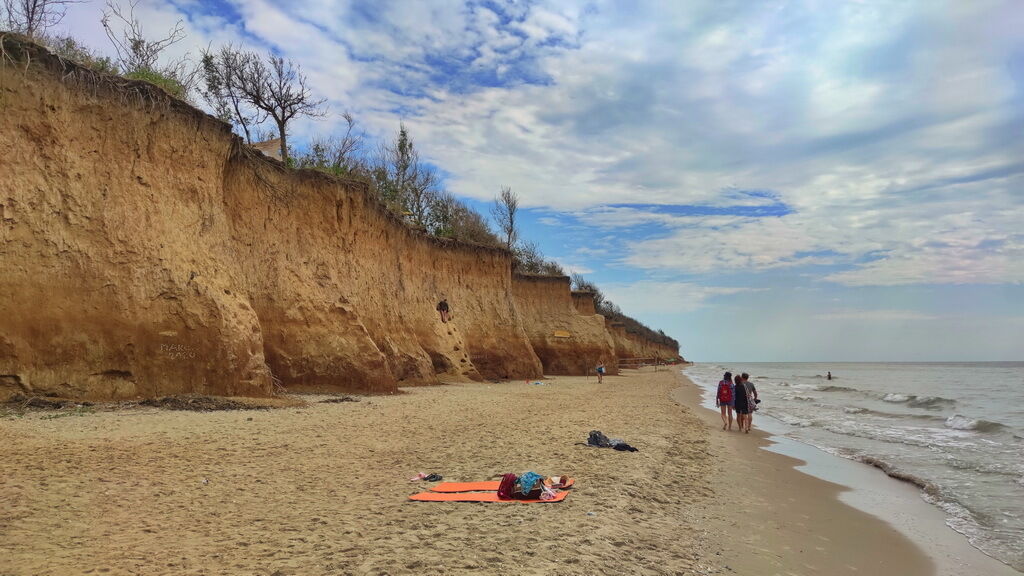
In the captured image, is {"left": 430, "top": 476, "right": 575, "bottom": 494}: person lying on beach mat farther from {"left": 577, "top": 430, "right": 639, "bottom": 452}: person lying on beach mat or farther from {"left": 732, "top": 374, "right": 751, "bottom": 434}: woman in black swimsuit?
{"left": 732, "top": 374, "right": 751, "bottom": 434}: woman in black swimsuit

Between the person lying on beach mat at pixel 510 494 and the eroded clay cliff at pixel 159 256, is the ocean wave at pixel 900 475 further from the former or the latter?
the eroded clay cliff at pixel 159 256

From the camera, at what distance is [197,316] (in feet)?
36.7

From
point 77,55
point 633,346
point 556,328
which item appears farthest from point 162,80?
point 633,346

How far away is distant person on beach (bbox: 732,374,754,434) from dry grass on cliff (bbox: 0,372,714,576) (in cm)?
455

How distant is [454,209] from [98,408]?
104ft

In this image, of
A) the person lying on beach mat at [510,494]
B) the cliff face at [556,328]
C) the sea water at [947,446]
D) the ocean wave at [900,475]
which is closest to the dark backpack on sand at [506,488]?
the person lying on beach mat at [510,494]

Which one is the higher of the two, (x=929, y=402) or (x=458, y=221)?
(x=458, y=221)

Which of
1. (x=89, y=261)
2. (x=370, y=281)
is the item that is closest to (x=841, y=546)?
(x=89, y=261)

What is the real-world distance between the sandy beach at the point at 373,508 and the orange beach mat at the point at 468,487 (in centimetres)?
32

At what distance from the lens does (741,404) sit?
43.6 feet

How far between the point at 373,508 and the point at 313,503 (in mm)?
599

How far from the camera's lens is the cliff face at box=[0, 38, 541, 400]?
964 centimetres

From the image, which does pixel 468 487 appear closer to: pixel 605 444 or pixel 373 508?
pixel 373 508

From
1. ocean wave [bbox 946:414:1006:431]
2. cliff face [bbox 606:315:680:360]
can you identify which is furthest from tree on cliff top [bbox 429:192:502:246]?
ocean wave [bbox 946:414:1006:431]
